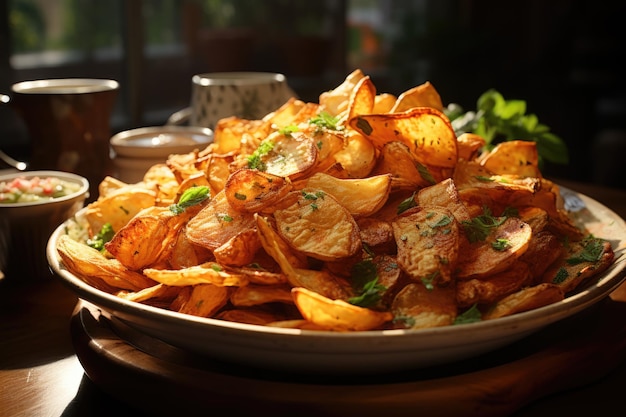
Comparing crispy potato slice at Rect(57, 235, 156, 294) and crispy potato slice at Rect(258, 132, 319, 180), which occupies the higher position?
crispy potato slice at Rect(258, 132, 319, 180)

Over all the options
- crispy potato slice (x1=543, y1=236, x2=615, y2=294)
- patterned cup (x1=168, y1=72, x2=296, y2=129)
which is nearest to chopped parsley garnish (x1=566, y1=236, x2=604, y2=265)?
crispy potato slice (x1=543, y1=236, x2=615, y2=294)

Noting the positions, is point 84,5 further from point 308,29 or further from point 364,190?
point 364,190

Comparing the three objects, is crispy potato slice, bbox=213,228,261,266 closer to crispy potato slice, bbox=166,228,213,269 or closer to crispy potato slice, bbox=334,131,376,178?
crispy potato slice, bbox=166,228,213,269

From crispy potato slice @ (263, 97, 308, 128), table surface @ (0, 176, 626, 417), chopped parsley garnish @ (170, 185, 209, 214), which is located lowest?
table surface @ (0, 176, 626, 417)

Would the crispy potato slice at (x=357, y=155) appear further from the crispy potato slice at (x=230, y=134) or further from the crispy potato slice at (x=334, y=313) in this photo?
the crispy potato slice at (x=334, y=313)

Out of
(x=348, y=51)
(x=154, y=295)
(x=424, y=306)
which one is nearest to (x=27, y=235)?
(x=154, y=295)

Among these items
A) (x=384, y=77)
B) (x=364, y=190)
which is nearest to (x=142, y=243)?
(x=364, y=190)
